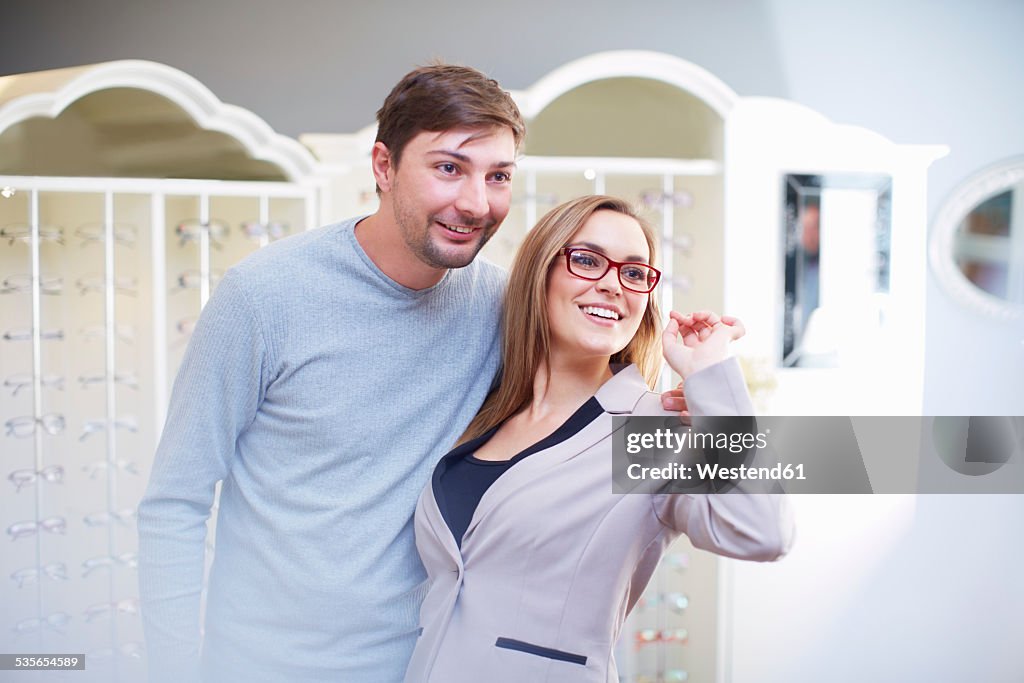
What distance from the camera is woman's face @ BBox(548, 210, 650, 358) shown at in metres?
1.32

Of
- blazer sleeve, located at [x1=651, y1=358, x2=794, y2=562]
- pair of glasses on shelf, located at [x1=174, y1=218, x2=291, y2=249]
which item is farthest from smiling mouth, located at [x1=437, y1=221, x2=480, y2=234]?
pair of glasses on shelf, located at [x1=174, y1=218, x2=291, y2=249]

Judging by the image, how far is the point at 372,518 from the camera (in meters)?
1.40

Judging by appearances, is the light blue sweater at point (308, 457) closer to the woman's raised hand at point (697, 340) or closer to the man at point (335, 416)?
the man at point (335, 416)

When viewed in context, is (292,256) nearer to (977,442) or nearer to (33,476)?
(33,476)

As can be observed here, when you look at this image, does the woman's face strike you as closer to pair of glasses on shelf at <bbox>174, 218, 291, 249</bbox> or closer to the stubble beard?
the stubble beard

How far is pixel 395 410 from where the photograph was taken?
1402 millimetres

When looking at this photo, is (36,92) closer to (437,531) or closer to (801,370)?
(437,531)

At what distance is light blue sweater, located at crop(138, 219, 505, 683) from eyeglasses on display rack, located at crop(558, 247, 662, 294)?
26 centimetres

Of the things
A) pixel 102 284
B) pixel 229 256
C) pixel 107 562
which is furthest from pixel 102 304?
pixel 107 562

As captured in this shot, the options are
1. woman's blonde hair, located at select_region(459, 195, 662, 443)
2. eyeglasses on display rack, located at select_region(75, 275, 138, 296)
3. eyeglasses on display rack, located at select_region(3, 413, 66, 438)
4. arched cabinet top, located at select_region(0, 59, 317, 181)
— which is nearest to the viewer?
woman's blonde hair, located at select_region(459, 195, 662, 443)

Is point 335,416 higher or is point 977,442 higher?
point 335,416

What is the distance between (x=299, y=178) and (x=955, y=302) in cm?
261

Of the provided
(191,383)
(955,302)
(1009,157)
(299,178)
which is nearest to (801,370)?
(955,302)

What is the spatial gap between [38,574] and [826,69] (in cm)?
340
